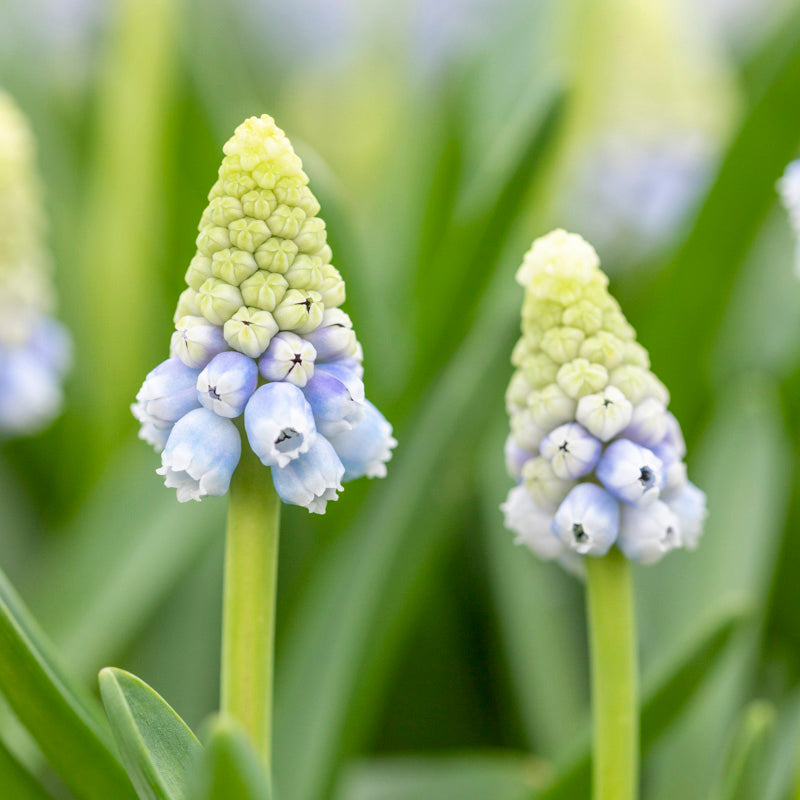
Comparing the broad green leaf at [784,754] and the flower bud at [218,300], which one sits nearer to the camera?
the flower bud at [218,300]

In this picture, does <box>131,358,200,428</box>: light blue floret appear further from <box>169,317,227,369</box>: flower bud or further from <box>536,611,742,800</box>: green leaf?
<box>536,611,742,800</box>: green leaf

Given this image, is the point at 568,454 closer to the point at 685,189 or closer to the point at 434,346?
the point at 434,346

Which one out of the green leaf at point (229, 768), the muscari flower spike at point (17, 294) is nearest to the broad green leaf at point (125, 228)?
the muscari flower spike at point (17, 294)

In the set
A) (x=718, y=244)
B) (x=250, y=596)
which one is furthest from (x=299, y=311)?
(x=718, y=244)

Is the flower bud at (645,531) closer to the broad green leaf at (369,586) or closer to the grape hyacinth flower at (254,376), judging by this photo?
the grape hyacinth flower at (254,376)

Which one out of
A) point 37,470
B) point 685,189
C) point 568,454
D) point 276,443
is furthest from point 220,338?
point 685,189
